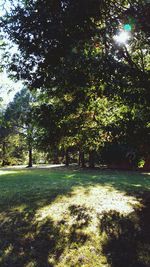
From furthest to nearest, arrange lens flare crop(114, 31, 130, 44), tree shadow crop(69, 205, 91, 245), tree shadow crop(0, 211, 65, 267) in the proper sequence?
lens flare crop(114, 31, 130, 44), tree shadow crop(69, 205, 91, 245), tree shadow crop(0, 211, 65, 267)

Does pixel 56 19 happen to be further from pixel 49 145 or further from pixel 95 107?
pixel 49 145

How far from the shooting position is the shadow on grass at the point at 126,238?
7016 millimetres

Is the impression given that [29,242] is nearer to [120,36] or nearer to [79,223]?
[79,223]

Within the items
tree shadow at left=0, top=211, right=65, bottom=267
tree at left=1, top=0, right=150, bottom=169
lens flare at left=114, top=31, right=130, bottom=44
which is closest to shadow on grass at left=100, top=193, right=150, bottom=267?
tree shadow at left=0, top=211, right=65, bottom=267

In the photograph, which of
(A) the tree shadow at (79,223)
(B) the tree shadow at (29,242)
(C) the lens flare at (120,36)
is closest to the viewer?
(B) the tree shadow at (29,242)

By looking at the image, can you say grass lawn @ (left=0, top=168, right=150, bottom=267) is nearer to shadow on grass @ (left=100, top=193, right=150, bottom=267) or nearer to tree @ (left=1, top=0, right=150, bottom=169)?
shadow on grass @ (left=100, top=193, right=150, bottom=267)

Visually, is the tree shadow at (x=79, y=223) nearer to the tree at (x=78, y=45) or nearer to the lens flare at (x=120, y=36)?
the tree at (x=78, y=45)

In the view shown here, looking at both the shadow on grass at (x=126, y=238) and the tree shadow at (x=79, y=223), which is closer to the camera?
the shadow on grass at (x=126, y=238)

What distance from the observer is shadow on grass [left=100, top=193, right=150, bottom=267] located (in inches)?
276

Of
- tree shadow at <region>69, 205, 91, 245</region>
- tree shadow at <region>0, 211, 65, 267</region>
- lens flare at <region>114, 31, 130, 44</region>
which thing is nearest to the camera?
tree shadow at <region>0, 211, 65, 267</region>

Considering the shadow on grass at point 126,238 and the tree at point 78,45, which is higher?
the tree at point 78,45

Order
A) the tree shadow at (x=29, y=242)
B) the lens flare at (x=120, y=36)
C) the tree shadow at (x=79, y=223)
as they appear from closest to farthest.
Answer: the tree shadow at (x=29, y=242)
the tree shadow at (x=79, y=223)
the lens flare at (x=120, y=36)

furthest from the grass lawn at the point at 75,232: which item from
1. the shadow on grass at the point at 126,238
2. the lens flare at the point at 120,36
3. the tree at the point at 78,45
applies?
the lens flare at the point at 120,36

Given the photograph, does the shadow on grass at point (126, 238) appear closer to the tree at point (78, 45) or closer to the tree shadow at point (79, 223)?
the tree shadow at point (79, 223)
